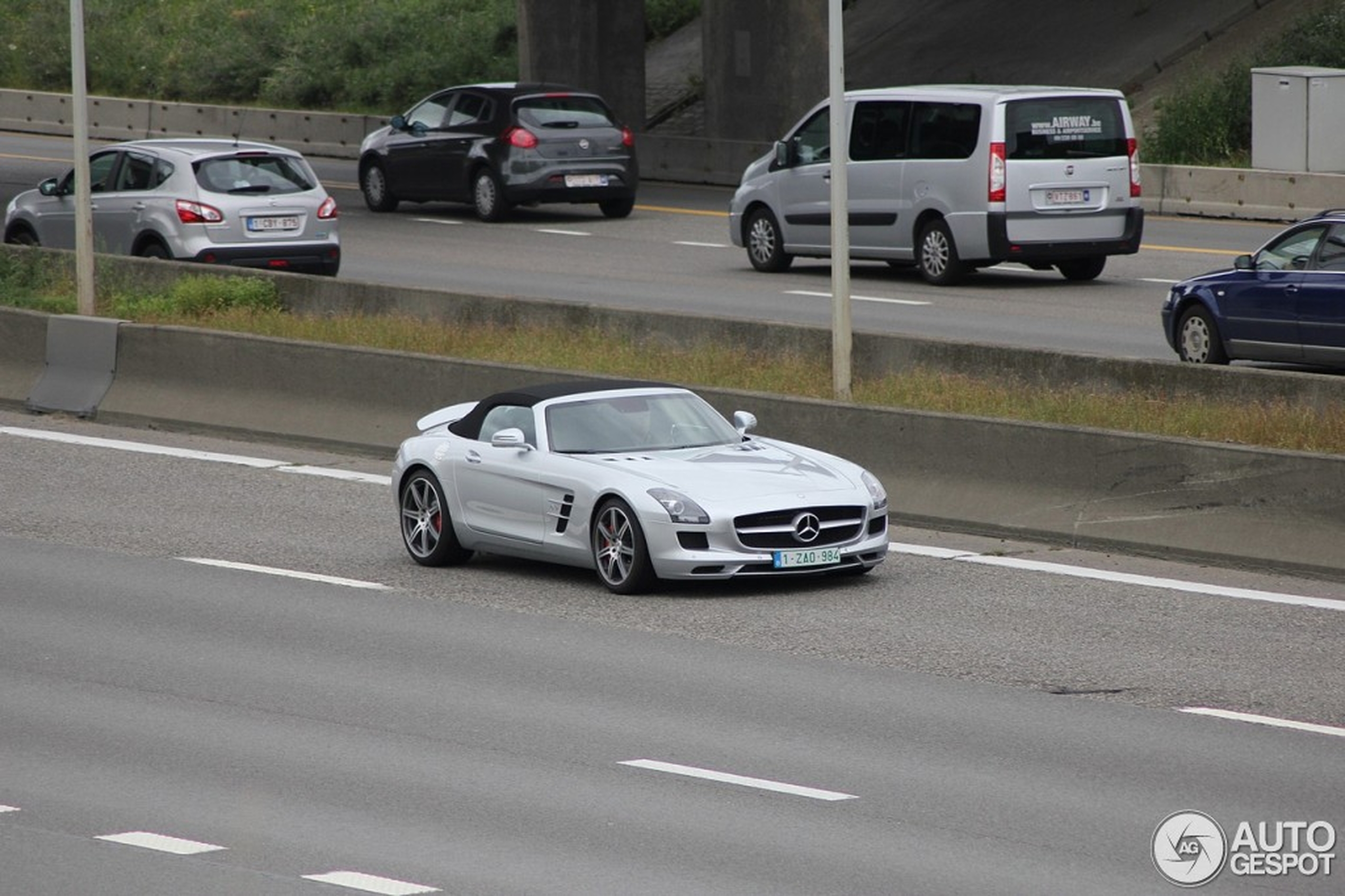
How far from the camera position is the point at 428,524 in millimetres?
14562

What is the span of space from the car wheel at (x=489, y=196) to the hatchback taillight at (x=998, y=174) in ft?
35.0

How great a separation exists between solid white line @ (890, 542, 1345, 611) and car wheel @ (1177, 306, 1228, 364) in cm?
639

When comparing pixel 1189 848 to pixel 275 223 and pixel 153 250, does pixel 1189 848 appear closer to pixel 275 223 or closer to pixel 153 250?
pixel 275 223

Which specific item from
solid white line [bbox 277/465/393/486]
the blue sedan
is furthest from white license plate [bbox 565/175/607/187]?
solid white line [bbox 277/465/393/486]

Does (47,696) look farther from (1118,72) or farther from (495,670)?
(1118,72)

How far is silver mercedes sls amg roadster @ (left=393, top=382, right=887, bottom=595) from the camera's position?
1324 centimetres

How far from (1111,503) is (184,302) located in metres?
10.6

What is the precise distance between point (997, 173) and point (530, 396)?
40.7 ft

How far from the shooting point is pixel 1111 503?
1477 centimetres

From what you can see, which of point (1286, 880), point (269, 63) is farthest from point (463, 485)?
point (269, 63)

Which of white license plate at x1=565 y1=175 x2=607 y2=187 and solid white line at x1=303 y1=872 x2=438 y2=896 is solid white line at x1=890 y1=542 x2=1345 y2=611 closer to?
solid white line at x1=303 y1=872 x2=438 y2=896

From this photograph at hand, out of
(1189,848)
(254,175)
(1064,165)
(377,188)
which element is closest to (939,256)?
(1064,165)

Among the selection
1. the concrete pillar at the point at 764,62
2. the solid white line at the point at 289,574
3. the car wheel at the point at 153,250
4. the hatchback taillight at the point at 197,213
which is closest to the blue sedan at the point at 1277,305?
the solid white line at the point at 289,574

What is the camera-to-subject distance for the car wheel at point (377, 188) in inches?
1448
